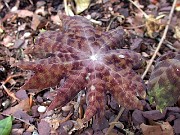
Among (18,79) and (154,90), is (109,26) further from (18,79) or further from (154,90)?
(154,90)

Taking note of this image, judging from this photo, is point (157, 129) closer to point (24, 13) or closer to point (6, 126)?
point (6, 126)

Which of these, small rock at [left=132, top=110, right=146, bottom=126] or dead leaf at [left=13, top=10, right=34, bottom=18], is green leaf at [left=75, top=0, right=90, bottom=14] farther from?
small rock at [left=132, top=110, right=146, bottom=126]

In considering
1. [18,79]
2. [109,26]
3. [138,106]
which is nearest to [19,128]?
[18,79]

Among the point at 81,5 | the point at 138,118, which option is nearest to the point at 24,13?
the point at 81,5

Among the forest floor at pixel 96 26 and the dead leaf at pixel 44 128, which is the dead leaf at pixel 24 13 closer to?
the forest floor at pixel 96 26

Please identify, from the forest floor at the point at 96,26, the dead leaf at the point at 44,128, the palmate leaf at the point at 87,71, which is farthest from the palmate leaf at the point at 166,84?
the dead leaf at the point at 44,128
